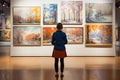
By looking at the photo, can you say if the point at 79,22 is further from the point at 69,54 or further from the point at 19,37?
the point at 19,37

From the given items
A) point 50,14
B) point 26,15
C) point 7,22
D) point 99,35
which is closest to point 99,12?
point 99,35

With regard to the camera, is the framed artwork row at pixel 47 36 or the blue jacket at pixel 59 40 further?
the framed artwork row at pixel 47 36

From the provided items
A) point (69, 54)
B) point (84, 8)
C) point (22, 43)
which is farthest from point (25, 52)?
point (84, 8)

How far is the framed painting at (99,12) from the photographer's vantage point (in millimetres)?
25484

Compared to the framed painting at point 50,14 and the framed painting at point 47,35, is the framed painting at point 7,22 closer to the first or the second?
the framed painting at point 50,14

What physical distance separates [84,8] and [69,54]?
12.1 feet

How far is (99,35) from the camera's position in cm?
2552

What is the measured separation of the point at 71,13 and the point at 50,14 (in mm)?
1592

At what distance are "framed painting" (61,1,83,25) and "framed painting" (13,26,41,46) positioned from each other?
2207mm

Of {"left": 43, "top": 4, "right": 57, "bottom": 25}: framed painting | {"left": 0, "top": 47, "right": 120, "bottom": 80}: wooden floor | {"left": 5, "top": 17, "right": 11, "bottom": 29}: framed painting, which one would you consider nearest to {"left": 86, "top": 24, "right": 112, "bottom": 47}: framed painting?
{"left": 43, "top": 4, "right": 57, "bottom": 25}: framed painting

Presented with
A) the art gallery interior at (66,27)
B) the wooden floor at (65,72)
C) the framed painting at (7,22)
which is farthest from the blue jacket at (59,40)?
the framed painting at (7,22)

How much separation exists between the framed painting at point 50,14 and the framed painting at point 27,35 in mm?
864

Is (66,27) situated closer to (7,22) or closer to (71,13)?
(71,13)

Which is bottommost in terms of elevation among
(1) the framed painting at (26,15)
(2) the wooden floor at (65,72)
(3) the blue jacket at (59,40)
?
(2) the wooden floor at (65,72)
